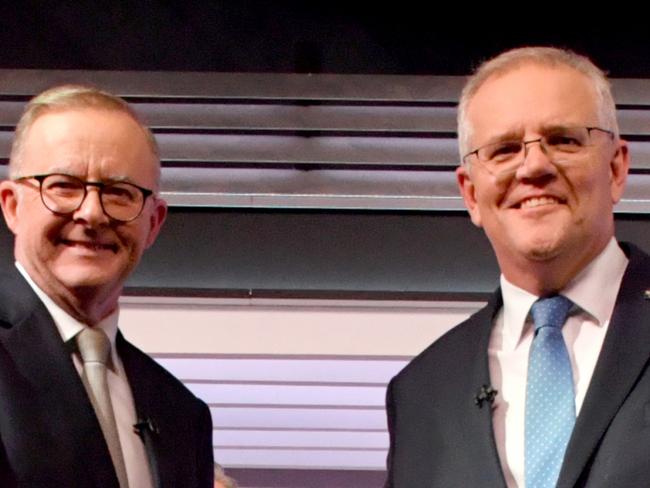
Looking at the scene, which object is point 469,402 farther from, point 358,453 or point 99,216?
point 358,453

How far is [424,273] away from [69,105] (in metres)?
2.38

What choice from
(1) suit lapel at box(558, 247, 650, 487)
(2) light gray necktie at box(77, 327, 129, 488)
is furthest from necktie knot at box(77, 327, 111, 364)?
(1) suit lapel at box(558, 247, 650, 487)

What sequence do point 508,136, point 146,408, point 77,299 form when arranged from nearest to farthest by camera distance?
point 508,136 < point 77,299 < point 146,408

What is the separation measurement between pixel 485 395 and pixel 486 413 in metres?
0.04

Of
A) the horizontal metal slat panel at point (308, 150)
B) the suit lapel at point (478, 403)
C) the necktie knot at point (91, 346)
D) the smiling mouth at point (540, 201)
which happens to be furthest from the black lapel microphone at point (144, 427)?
the horizontal metal slat panel at point (308, 150)

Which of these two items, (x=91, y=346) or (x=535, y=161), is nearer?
(x=535, y=161)

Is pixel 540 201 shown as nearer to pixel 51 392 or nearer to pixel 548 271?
pixel 548 271

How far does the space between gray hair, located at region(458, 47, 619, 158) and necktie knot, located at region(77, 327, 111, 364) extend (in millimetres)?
868

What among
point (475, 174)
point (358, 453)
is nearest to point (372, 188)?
point (358, 453)

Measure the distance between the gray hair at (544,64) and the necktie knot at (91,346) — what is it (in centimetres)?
87

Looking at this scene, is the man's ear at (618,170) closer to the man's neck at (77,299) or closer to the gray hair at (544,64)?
the gray hair at (544,64)

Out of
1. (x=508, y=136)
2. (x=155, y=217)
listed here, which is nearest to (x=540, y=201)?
(x=508, y=136)

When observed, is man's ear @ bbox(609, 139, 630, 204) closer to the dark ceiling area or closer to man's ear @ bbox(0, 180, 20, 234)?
man's ear @ bbox(0, 180, 20, 234)

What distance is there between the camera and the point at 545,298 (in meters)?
2.95
